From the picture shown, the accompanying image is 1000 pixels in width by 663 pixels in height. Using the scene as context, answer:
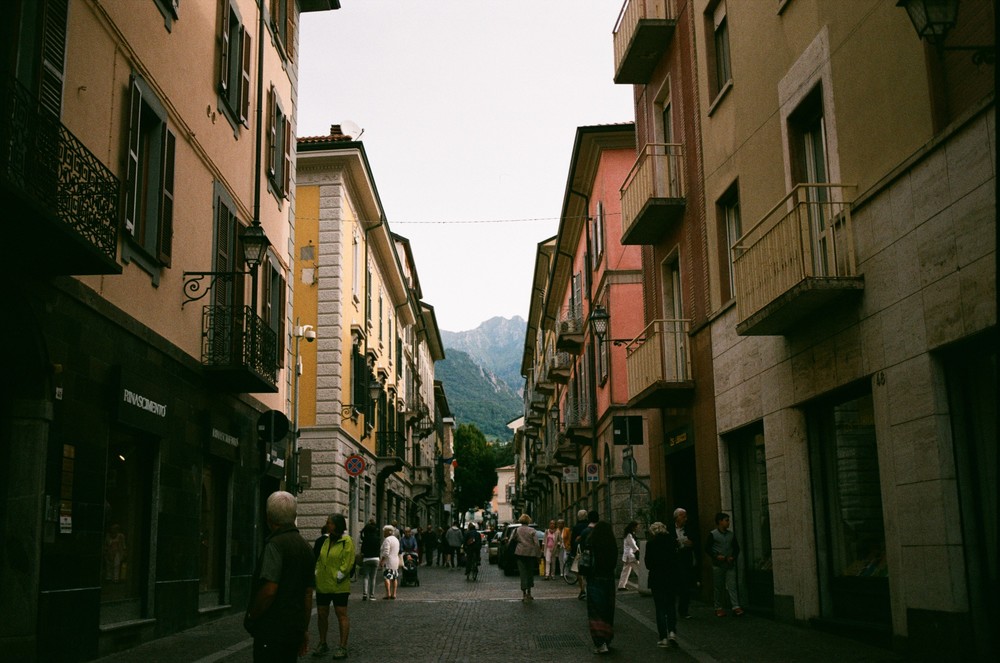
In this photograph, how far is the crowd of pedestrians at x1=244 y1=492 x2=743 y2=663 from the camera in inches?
263

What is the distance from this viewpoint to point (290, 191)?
2220 cm

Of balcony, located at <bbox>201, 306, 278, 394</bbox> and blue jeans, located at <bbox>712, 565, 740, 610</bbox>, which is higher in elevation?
balcony, located at <bbox>201, 306, 278, 394</bbox>

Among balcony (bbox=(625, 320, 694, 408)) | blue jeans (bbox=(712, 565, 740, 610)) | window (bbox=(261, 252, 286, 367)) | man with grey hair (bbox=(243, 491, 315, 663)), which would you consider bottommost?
blue jeans (bbox=(712, 565, 740, 610))

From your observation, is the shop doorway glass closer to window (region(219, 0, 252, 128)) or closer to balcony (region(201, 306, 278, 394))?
balcony (region(201, 306, 278, 394))

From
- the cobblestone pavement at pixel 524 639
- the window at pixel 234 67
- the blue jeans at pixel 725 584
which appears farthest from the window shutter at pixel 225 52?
the blue jeans at pixel 725 584

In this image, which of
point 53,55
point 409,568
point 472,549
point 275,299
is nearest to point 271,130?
point 275,299

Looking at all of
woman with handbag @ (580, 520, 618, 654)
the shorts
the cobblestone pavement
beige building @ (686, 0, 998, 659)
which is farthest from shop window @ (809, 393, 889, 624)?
the shorts

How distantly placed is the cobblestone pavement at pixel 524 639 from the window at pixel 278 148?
28.0ft

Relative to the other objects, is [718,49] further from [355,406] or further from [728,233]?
[355,406]

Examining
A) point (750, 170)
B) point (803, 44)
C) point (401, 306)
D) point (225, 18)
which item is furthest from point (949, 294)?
point (401, 306)

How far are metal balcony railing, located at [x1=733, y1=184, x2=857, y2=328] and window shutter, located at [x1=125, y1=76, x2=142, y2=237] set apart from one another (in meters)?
7.84

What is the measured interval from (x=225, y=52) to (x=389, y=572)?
11294mm

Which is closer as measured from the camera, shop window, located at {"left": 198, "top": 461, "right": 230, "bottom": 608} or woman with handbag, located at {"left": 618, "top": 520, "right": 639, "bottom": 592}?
shop window, located at {"left": 198, "top": 461, "right": 230, "bottom": 608}

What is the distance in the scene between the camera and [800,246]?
38.5ft
